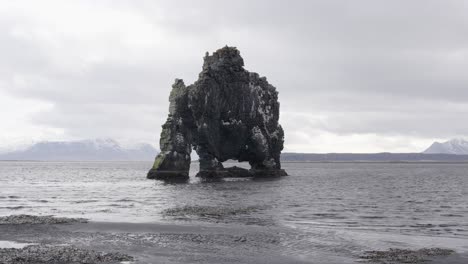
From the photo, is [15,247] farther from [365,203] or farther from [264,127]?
[264,127]

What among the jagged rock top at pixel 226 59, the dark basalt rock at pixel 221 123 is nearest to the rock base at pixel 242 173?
the dark basalt rock at pixel 221 123

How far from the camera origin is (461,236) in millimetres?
35938

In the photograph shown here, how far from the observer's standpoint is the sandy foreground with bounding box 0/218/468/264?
26.7m

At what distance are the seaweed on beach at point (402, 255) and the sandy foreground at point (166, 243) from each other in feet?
0.18

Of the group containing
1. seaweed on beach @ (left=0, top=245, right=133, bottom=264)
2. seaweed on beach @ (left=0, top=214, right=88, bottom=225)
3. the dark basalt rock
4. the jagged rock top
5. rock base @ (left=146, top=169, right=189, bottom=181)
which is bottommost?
seaweed on beach @ (left=0, top=214, right=88, bottom=225)

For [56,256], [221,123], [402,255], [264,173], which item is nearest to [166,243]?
[56,256]

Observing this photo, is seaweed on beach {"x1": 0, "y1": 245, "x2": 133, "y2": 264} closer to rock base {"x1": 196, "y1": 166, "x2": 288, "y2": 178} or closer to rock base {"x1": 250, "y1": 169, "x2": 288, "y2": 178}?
rock base {"x1": 196, "y1": 166, "x2": 288, "y2": 178}

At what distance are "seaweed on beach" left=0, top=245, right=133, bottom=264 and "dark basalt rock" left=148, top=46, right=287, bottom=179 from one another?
90702 millimetres

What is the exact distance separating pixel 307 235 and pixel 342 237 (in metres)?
2.50

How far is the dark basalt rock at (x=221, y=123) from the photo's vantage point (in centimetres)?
12112

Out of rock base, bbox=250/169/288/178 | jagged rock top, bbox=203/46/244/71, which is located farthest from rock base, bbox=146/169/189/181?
jagged rock top, bbox=203/46/244/71

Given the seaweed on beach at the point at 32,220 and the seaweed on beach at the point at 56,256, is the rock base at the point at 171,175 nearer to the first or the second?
the seaweed on beach at the point at 32,220

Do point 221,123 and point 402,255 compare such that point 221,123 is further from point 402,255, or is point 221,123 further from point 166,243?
point 402,255

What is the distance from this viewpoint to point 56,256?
25812 mm
